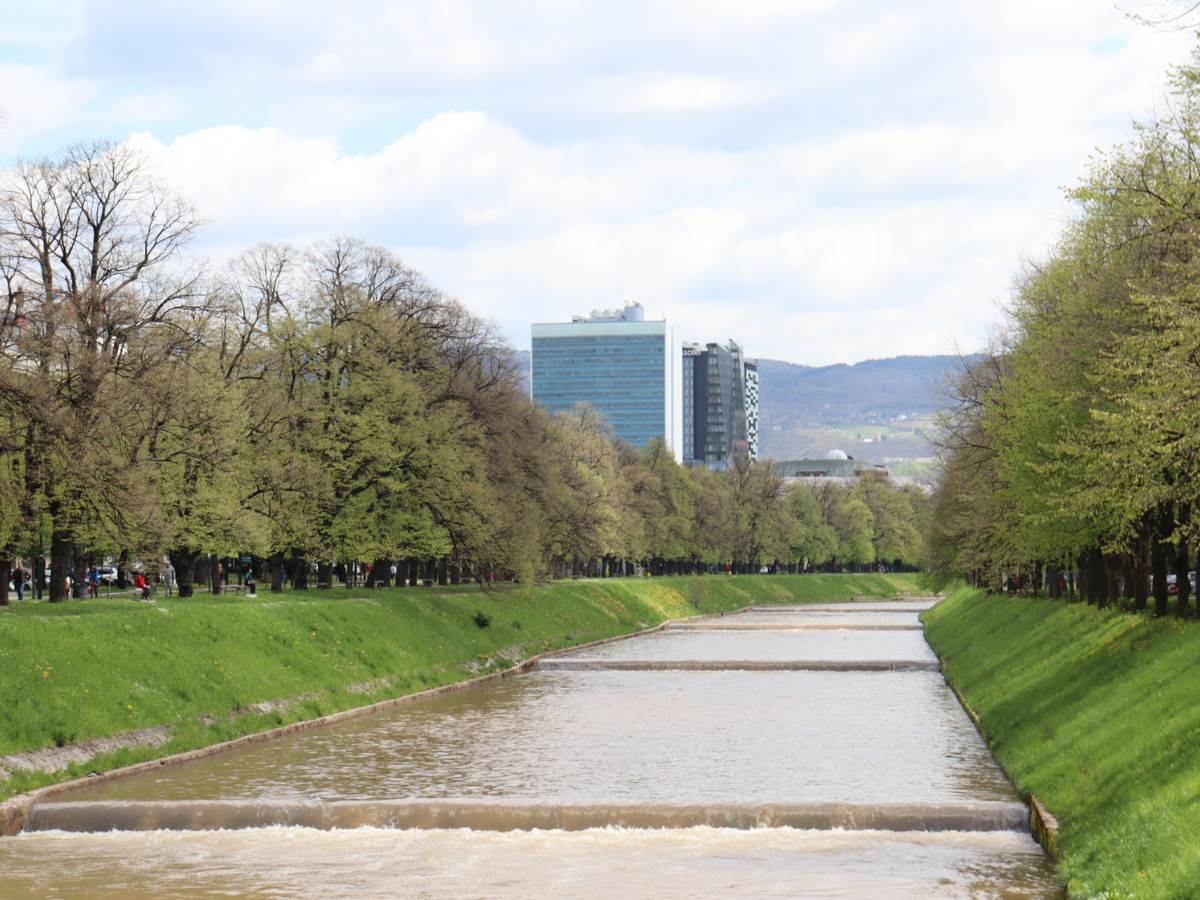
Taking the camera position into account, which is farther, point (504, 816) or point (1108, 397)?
point (1108, 397)

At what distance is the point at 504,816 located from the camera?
33500mm

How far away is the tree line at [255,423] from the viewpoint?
50.3 metres

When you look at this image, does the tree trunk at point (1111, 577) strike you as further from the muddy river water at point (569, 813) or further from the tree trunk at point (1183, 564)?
the muddy river water at point (569, 813)

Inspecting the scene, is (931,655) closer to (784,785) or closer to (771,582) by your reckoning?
(784,785)

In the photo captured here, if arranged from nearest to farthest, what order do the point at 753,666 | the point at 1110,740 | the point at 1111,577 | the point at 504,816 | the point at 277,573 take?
the point at 1110,740, the point at 504,816, the point at 1111,577, the point at 753,666, the point at 277,573

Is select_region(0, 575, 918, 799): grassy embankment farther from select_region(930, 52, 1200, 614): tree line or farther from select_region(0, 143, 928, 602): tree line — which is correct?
select_region(930, 52, 1200, 614): tree line

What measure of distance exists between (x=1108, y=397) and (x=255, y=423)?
4258 centimetres

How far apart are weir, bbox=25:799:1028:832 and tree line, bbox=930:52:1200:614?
8.12m

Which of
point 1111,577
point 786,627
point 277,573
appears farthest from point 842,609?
point 1111,577

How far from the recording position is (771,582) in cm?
18512

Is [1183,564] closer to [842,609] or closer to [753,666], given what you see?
[753,666]

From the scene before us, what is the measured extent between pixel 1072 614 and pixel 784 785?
78.1ft

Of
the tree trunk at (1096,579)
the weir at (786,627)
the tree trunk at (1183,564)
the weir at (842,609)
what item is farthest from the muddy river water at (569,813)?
the weir at (842,609)

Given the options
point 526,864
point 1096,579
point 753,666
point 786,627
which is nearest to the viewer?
point 526,864
